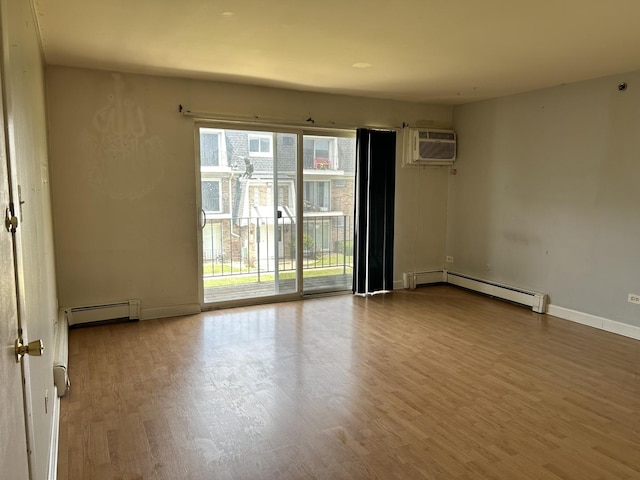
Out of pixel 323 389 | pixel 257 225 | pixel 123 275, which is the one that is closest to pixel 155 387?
pixel 323 389

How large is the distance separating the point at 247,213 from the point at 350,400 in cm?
274

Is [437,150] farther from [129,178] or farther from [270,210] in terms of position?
[129,178]

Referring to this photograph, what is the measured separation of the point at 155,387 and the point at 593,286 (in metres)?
4.11

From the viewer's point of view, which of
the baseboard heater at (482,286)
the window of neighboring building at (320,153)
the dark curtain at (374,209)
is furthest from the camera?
the dark curtain at (374,209)

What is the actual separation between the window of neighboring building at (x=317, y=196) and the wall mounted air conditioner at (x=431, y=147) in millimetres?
1170

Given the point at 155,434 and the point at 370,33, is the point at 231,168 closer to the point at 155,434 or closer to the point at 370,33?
the point at 370,33

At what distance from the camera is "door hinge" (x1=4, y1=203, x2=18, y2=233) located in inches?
47.0

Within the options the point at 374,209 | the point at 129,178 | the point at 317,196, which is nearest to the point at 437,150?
the point at 374,209

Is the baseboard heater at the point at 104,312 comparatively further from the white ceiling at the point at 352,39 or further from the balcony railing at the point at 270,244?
the white ceiling at the point at 352,39

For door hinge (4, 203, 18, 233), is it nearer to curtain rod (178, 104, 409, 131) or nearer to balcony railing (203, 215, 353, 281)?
curtain rod (178, 104, 409, 131)

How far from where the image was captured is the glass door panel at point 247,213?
486cm

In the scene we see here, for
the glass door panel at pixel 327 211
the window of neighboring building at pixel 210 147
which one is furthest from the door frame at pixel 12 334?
the glass door panel at pixel 327 211

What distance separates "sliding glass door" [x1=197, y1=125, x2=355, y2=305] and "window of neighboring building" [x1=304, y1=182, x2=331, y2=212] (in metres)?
0.01

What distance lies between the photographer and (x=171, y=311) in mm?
4695
